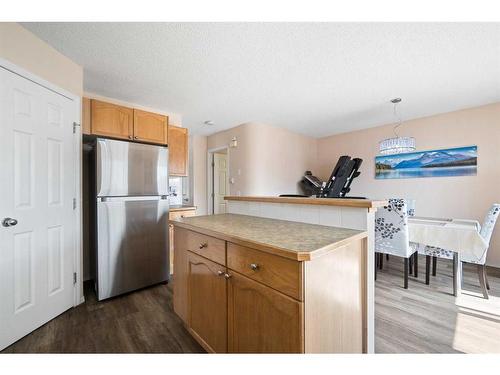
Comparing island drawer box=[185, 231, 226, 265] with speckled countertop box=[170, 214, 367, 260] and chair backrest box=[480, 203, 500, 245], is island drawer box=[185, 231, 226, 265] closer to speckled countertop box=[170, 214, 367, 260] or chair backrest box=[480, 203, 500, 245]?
speckled countertop box=[170, 214, 367, 260]

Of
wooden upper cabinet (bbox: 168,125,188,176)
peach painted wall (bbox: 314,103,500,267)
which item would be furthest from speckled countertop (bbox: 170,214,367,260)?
peach painted wall (bbox: 314,103,500,267)

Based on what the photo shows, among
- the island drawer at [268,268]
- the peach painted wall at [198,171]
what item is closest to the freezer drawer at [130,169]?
the island drawer at [268,268]

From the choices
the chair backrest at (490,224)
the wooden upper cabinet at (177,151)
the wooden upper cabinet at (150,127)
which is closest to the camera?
the chair backrest at (490,224)

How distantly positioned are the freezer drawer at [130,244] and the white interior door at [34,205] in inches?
9.3

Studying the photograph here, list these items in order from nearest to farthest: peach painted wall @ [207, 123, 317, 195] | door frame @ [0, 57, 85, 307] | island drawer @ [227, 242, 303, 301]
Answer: island drawer @ [227, 242, 303, 301] < door frame @ [0, 57, 85, 307] < peach painted wall @ [207, 123, 317, 195]

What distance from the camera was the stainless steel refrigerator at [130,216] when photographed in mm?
2074

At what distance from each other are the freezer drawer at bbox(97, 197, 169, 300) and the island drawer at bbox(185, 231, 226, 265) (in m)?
1.11

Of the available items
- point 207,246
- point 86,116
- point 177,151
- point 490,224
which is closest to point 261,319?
point 207,246

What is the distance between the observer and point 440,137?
136 inches

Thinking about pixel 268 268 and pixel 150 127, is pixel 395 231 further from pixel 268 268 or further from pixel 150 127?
pixel 150 127

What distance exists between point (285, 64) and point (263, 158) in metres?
2.06

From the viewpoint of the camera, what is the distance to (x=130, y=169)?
2.25 metres

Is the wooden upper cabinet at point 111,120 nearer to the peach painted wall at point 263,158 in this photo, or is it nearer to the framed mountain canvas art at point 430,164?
the peach painted wall at point 263,158

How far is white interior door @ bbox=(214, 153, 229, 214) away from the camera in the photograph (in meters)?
4.93
